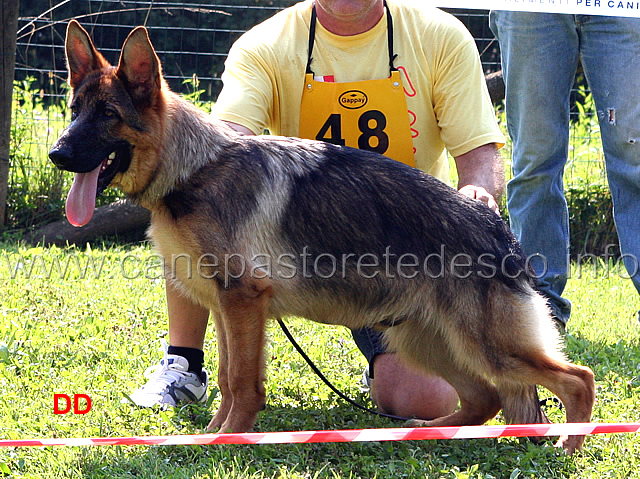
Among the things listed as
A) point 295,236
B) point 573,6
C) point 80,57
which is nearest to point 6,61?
point 80,57

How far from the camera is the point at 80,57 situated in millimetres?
2822

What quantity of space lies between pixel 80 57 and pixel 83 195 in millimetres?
532

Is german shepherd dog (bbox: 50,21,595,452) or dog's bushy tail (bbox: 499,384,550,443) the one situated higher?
german shepherd dog (bbox: 50,21,595,452)

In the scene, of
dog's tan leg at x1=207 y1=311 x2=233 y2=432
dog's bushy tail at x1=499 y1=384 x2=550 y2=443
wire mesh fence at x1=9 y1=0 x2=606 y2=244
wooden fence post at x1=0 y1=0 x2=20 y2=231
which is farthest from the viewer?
wire mesh fence at x1=9 y1=0 x2=606 y2=244

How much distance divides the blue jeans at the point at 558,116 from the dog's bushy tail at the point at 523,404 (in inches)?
52.2

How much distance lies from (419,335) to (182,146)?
4.13ft

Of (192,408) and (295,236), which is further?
(192,408)

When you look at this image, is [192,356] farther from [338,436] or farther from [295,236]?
[338,436]

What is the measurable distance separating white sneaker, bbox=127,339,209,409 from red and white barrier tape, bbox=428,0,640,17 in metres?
2.36

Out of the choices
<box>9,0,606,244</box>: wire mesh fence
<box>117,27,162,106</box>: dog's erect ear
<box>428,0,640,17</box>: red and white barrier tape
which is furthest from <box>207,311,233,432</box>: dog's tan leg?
<box>9,0,606,244</box>: wire mesh fence

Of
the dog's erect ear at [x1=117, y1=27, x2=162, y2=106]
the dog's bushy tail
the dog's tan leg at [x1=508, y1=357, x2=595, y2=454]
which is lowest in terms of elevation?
the dog's bushy tail

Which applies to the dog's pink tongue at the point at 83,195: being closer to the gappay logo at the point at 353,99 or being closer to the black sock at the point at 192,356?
the black sock at the point at 192,356

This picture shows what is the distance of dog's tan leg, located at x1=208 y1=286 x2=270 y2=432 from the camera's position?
279cm

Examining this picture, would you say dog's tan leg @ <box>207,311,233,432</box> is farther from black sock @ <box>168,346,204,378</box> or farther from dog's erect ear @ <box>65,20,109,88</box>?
dog's erect ear @ <box>65,20,109,88</box>
